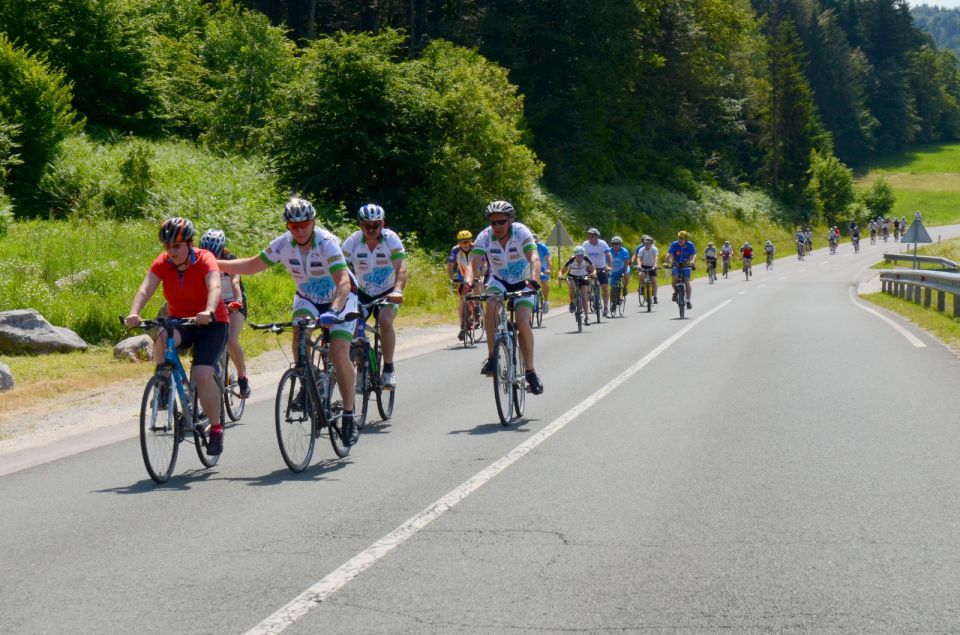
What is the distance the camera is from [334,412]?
28.5 feet

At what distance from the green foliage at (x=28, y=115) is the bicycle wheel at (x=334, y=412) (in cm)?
2371

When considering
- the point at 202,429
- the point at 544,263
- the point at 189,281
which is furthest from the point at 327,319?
the point at 544,263

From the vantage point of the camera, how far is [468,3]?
67188mm

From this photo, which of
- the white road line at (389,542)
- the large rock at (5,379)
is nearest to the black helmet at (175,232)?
the white road line at (389,542)

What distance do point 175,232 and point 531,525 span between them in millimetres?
3377

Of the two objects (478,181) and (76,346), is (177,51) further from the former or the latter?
Answer: (76,346)

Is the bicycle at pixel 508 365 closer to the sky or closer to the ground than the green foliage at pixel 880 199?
closer to the ground

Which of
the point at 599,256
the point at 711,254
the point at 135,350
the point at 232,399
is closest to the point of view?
the point at 232,399

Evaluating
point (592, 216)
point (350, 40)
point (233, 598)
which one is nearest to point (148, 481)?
point (233, 598)

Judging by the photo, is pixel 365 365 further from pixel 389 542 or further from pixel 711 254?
pixel 711 254

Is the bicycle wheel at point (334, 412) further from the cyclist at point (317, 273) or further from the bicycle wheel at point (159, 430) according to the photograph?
the bicycle wheel at point (159, 430)

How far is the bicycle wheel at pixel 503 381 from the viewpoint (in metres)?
10.1

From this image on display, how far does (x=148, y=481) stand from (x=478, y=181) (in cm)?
3114

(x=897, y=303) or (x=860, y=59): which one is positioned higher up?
(x=860, y=59)
